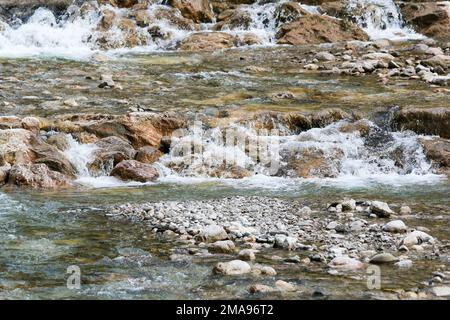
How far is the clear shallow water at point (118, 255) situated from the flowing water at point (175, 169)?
2 centimetres

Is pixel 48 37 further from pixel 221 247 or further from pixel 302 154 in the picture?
pixel 221 247

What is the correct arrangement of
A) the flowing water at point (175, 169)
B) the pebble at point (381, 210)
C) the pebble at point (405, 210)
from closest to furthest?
the flowing water at point (175, 169), the pebble at point (381, 210), the pebble at point (405, 210)

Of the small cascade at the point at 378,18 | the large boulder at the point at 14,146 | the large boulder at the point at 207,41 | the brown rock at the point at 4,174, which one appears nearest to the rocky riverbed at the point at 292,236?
the brown rock at the point at 4,174

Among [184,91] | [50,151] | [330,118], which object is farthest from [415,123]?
[50,151]

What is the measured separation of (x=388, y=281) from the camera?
6.15 metres

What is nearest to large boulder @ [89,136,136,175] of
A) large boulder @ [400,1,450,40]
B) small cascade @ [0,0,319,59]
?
small cascade @ [0,0,319,59]

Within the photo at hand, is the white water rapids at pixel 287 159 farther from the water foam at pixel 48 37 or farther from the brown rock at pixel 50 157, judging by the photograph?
the water foam at pixel 48 37

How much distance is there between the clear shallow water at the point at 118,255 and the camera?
19.6 ft

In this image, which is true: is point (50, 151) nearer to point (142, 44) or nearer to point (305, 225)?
point (305, 225)

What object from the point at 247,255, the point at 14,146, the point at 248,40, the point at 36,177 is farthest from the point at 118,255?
the point at 248,40

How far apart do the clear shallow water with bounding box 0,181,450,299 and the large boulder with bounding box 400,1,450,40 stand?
59.0ft

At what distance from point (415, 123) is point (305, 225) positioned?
242 inches

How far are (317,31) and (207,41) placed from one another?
4.15 metres

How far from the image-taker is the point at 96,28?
82.0ft
